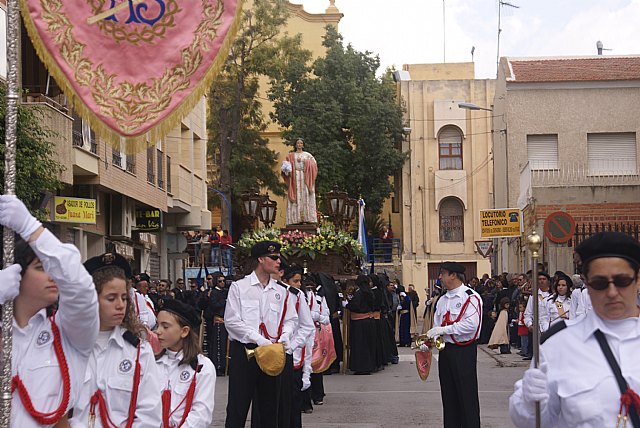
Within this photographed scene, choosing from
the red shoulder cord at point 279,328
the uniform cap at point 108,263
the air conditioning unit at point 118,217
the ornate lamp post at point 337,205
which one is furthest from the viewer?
the air conditioning unit at point 118,217

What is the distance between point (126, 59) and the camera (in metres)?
6.62

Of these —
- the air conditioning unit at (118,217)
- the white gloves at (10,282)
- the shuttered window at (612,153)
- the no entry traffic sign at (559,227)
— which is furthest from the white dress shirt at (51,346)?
the shuttered window at (612,153)

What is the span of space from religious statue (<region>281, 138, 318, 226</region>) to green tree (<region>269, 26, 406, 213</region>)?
90.7 feet

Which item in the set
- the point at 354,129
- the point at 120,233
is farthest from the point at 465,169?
the point at 120,233

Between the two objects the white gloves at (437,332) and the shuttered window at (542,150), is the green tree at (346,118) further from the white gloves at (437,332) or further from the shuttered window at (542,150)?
the white gloves at (437,332)

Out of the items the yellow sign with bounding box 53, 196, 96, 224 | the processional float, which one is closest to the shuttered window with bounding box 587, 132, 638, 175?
the yellow sign with bounding box 53, 196, 96, 224

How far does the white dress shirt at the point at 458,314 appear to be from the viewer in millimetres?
10961

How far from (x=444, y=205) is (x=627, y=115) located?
615 inches

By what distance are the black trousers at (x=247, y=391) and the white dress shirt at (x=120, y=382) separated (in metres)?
4.47

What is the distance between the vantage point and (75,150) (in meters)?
22.7

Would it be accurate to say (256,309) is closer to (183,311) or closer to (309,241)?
(183,311)

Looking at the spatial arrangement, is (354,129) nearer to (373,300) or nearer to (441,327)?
(373,300)

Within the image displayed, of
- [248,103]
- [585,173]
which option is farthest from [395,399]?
[248,103]

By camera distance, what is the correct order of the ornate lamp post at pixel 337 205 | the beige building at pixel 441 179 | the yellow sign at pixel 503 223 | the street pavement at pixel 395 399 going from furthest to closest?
the beige building at pixel 441 179 < the yellow sign at pixel 503 223 < the ornate lamp post at pixel 337 205 < the street pavement at pixel 395 399
